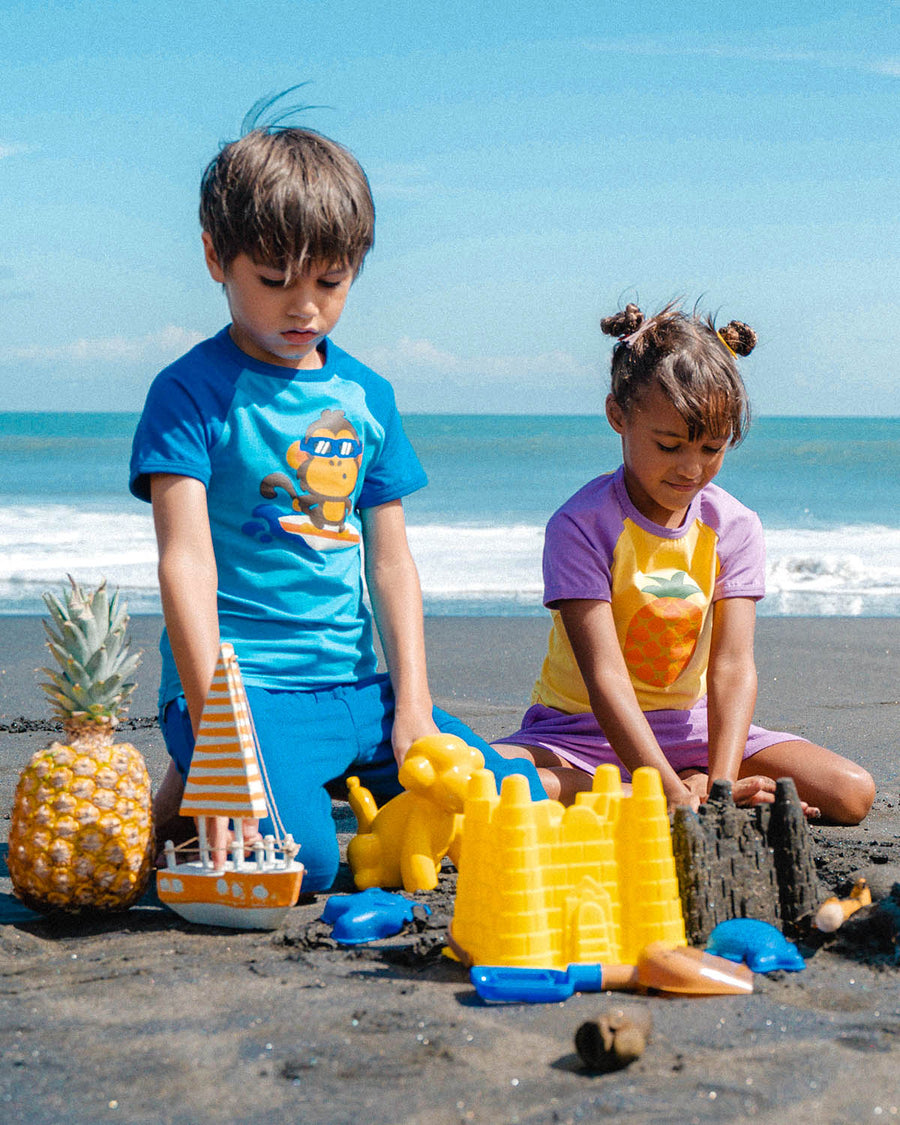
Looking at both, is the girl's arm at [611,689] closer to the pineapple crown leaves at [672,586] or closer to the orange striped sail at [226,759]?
the pineapple crown leaves at [672,586]

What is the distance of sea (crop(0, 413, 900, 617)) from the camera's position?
8.92m

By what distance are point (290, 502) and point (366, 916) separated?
43.3 inches

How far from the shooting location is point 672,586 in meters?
3.37

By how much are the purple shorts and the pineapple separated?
1.31 m

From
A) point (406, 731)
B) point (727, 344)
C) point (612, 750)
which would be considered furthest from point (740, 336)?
point (406, 731)

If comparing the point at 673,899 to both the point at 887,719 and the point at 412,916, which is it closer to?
the point at 412,916

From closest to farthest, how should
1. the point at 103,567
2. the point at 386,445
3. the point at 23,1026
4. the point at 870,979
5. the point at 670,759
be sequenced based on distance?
the point at 23,1026 < the point at 870,979 < the point at 386,445 < the point at 670,759 < the point at 103,567

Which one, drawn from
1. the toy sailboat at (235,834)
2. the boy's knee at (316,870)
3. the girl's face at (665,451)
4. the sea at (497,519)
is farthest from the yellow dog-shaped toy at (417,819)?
the sea at (497,519)

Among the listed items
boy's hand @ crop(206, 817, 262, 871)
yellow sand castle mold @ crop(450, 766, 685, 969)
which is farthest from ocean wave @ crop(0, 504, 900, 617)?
yellow sand castle mold @ crop(450, 766, 685, 969)

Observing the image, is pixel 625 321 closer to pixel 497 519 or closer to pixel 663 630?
pixel 663 630

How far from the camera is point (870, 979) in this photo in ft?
7.07

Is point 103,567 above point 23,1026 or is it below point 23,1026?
above

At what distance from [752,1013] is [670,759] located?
1.51m

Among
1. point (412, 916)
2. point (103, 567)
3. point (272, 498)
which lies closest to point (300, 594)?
point (272, 498)
